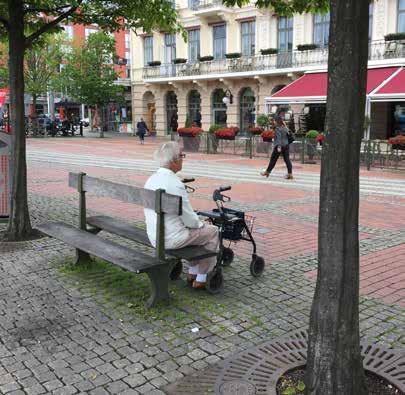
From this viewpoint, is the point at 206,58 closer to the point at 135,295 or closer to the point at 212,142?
the point at 212,142

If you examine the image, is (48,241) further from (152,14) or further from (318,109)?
(318,109)

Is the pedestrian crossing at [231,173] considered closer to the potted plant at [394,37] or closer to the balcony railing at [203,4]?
the potted plant at [394,37]

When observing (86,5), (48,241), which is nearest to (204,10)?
(86,5)

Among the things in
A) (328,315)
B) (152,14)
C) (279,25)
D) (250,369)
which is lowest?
(250,369)

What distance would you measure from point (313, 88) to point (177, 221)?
2156cm

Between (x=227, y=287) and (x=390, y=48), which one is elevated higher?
(x=390, y=48)

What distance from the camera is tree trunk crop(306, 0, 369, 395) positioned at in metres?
2.85

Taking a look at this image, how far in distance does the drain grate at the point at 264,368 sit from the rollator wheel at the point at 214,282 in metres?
1.09

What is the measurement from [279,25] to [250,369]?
3075cm

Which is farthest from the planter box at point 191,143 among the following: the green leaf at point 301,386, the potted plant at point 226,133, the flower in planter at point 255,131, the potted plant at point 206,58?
the green leaf at point 301,386

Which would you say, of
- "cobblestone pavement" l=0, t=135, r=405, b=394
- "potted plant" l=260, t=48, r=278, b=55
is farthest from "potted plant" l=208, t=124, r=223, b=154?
"cobblestone pavement" l=0, t=135, r=405, b=394

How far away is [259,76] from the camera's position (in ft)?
107

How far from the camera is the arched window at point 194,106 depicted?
38281mm

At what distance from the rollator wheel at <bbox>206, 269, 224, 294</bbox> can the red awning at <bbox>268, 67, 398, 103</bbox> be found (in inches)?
739
